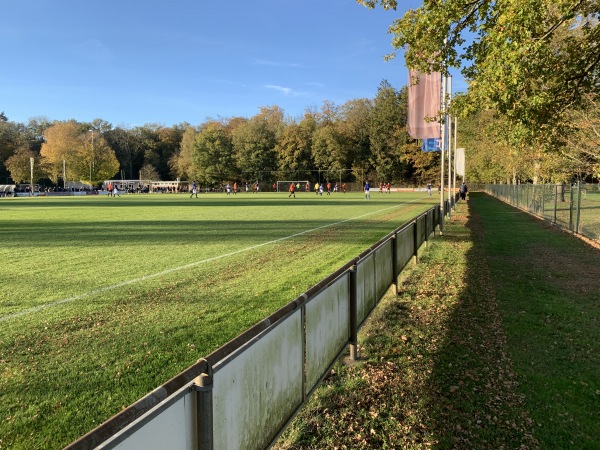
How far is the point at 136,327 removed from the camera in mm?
5840

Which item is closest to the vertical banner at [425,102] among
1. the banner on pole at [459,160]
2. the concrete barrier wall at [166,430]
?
the banner on pole at [459,160]

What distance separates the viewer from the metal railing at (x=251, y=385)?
169cm

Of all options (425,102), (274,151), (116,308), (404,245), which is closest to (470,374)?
(404,245)

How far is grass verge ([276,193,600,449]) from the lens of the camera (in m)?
3.62

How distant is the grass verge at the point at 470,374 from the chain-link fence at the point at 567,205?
27.8 feet

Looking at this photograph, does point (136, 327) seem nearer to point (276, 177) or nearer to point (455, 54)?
point (455, 54)

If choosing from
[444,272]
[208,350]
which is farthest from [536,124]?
[208,350]

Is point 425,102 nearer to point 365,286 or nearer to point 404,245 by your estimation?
point 404,245

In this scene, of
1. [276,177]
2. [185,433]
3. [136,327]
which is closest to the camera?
[185,433]

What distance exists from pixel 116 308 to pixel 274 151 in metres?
102

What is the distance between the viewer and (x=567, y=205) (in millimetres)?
26391

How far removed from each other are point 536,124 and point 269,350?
9.82 meters

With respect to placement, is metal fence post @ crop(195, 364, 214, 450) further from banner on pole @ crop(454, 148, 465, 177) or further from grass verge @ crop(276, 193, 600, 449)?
banner on pole @ crop(454, 148, 465, 177)

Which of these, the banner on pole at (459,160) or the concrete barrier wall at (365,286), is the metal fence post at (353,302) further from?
the banner on pole at (459,160)
